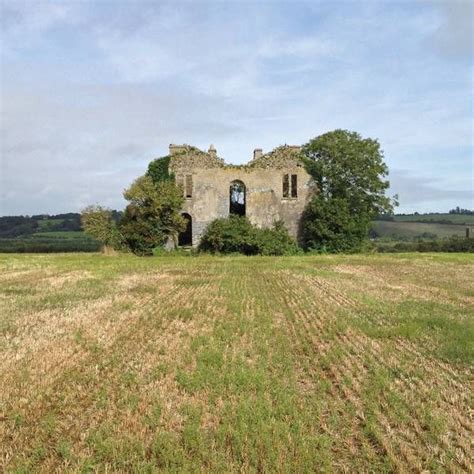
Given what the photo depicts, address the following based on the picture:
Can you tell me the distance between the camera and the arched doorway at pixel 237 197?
43281mm

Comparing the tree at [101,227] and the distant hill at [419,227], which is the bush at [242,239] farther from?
the distant hill at [419,227]

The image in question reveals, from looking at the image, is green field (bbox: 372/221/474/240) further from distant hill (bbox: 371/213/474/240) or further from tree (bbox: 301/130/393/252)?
tree (bbox: 301/130/393/252)

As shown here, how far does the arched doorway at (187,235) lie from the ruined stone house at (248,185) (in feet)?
0.30

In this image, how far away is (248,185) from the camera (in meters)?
41.8

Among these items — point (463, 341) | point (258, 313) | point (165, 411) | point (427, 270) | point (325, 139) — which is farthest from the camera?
point (325, 139)

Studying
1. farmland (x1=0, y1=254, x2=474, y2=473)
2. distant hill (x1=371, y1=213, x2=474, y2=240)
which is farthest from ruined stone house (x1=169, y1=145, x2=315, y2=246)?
distant hill (x1=371, y1=213, x2=474, y2=240)

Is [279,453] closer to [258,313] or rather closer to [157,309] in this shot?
[258,313]

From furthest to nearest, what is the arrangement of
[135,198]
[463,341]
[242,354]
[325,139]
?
1. [325,139]
2. [135,198]
3. [463,341]
4. [242,354]

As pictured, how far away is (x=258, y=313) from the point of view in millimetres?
13664

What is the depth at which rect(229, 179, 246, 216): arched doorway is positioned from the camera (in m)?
43.3

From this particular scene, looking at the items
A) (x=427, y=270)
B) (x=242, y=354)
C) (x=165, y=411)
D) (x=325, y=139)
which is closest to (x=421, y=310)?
(x=242, y=354)

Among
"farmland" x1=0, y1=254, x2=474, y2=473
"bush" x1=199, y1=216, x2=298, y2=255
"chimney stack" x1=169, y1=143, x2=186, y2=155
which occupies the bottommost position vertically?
"farmland" x1=0, y1=254, x2=474, y2=473

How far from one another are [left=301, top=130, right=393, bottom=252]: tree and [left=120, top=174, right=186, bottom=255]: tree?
11.7m

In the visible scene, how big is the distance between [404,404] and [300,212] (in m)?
35.5
